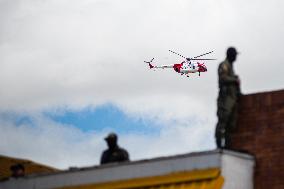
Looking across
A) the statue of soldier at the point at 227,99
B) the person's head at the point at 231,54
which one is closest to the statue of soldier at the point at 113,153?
the statue of soldier at the point at 227,99

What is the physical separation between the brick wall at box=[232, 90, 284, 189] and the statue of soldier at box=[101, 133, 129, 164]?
230 cm

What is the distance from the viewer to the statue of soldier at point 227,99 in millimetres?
16766

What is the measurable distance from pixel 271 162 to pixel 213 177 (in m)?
1.17

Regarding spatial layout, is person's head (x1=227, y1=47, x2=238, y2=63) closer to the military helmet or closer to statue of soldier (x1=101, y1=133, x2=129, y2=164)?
the military helmet

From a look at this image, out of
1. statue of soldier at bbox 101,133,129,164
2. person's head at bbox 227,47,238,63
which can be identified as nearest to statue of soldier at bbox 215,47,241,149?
person's head at bbox 227,47,238,63

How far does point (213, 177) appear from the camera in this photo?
1571 centimetres

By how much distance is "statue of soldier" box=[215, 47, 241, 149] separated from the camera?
1677cm

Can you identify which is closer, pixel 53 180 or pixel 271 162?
pixel 271 162

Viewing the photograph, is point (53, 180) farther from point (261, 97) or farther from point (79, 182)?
point (261, 97)

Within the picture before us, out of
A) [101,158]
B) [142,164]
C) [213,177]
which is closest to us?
[213,177]

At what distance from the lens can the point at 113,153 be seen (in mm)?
17797

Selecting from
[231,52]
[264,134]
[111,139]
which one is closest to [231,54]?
[231,52]

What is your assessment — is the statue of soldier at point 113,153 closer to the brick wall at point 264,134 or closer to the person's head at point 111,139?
the person's head at point 111,139

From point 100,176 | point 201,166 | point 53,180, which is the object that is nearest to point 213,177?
point 201,166
